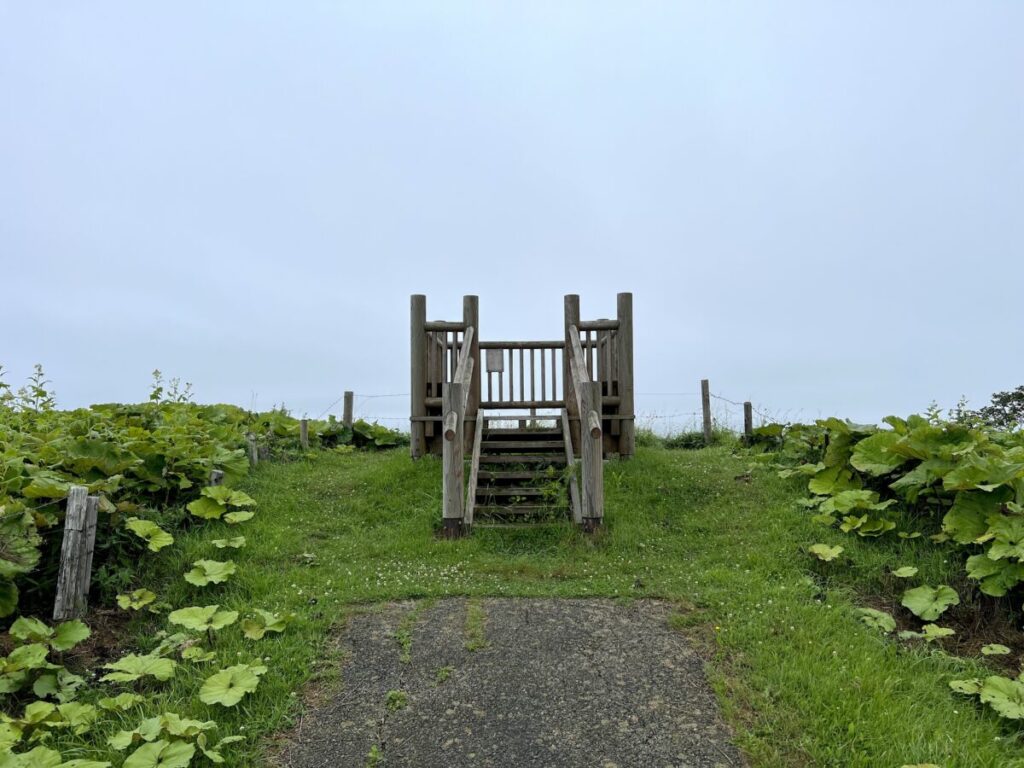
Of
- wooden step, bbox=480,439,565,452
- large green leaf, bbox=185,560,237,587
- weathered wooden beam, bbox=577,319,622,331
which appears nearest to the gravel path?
large green leaf, bbox=185,560,237,587

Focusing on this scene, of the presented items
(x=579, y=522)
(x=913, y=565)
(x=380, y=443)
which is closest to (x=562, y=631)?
(x=579, y=522)

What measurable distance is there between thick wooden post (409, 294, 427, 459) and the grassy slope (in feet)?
2.25

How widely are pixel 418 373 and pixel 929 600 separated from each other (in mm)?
6273

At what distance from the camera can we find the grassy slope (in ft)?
11.3

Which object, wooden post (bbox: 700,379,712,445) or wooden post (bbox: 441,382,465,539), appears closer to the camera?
wooden post (bbox: 441,382,465,539)

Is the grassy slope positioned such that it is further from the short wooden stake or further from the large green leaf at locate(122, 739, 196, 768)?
the short wooden stake

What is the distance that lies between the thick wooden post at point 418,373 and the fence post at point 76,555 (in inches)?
183

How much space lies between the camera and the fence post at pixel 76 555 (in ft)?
14.4

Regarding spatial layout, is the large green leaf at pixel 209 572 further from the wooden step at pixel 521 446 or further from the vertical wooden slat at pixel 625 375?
the vertical wooden slat at pixel 625 375

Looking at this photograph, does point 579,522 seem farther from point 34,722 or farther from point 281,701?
point 34,722

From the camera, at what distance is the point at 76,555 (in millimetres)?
4516

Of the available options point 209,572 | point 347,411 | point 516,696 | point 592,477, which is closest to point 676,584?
point 592,477

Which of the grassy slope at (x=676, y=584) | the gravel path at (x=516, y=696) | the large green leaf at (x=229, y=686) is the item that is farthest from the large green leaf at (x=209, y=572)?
the large green leaf at (x=229, y=686)

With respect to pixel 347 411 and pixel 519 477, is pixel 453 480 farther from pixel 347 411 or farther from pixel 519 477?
pixel 347 411
